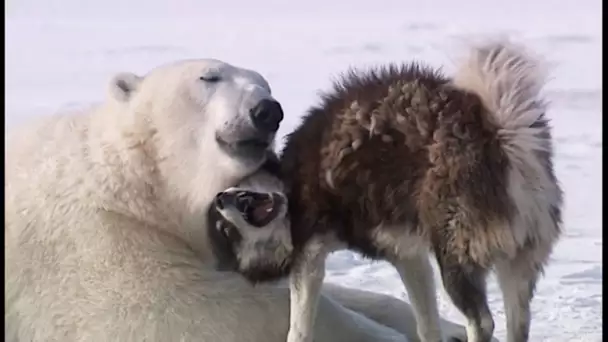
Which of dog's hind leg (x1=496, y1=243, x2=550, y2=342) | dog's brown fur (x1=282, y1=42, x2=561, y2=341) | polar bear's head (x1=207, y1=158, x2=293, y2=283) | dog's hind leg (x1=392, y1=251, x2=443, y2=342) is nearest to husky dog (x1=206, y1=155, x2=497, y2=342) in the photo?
polar bear's head (x1=207, y1=158, x2=293, y2=283)

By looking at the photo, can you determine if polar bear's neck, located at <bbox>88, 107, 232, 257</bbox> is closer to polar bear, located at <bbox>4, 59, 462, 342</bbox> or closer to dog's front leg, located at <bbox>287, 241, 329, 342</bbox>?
polar bear, located at <bbox>4, 59, 462, 342</bbox>

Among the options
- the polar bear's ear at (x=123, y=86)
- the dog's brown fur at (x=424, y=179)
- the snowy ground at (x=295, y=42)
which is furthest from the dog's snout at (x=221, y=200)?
the snowy ground at (x=295, y=42)

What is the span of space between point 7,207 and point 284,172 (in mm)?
931

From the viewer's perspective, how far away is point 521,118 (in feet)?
10.2

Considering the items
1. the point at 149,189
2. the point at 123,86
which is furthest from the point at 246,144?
the point at 123,86

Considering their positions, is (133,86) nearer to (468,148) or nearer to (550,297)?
(468,148)

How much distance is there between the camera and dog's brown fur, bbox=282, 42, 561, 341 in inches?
121

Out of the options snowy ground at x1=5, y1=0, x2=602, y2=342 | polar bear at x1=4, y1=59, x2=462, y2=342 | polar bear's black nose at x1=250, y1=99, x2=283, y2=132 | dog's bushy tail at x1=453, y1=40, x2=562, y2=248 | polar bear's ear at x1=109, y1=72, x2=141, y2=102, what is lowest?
snowy ground at x1=5, y1=0, x2=602, y2=342

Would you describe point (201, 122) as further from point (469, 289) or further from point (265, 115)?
point (469, 289)

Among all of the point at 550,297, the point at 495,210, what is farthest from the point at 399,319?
the point at 495,210

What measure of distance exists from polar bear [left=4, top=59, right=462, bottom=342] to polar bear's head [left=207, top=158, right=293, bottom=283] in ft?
0.13

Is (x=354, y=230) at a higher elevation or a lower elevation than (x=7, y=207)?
higher

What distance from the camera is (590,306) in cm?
456

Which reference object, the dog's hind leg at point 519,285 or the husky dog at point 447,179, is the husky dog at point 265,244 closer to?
the husky dog at point 447,179
